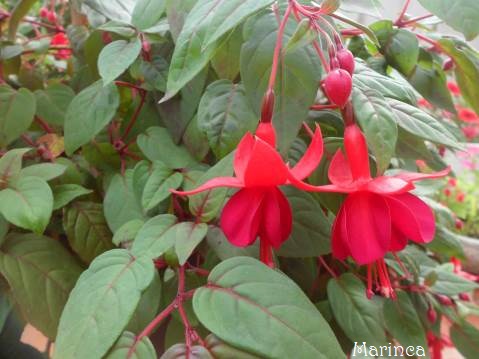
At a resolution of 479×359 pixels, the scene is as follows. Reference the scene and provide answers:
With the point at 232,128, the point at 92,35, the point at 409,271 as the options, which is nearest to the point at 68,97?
the point at 92,35

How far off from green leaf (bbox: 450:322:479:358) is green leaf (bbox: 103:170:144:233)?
37 cm

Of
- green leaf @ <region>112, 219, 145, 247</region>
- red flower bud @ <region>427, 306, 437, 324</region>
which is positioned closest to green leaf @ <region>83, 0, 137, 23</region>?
green leaf @ <region>112, 219, 145, 247</region>

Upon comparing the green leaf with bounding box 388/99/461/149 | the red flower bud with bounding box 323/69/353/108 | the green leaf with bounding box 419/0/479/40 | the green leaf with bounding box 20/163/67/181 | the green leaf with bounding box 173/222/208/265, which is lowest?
the green leaf with bounding box 20/163/67/181

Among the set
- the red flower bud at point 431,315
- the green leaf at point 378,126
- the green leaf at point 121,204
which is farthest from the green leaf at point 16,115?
the red flower bud at point 431,315

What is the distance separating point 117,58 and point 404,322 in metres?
0.34

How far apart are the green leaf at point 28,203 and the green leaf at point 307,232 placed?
0.18 metres

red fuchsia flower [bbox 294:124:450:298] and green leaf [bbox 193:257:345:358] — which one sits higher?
red fuchsia flower [bbox 294:124:450:298]

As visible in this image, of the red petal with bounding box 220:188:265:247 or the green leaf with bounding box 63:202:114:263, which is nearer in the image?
the red petal with bounding box 220:188:265:247

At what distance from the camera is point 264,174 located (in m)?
0.24

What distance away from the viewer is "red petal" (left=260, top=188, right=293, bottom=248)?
26cm

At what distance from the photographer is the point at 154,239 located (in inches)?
12.9

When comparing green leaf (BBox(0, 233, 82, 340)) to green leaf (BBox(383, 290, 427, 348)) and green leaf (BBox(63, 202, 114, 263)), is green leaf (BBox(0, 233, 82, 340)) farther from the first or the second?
green leaf (BBox(383, 290, 427, 348))

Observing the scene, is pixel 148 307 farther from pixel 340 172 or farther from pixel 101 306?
pixel 340 172

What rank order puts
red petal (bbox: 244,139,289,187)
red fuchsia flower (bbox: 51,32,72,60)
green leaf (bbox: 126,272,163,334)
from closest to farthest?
red petal (bbox: 244,139,289,187)
green leaf (bbox: 126,272,163,334)
red fuchsia flower (bbox: 51,32,72,60)
